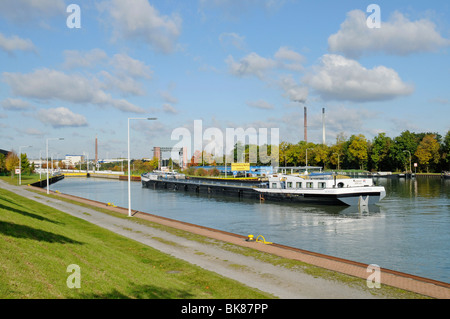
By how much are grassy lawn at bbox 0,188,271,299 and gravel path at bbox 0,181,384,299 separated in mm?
919

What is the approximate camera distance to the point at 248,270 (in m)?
16.8

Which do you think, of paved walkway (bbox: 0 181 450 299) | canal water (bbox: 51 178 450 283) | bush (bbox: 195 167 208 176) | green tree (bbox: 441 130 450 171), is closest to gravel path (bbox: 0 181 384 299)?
paved walkway (bbox: 0 181 450 299)

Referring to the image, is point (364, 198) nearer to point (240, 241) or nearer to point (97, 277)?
point (240, 241)

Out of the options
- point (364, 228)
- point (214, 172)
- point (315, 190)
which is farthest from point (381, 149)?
point (364, 228)

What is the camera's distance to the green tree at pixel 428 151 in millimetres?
136875

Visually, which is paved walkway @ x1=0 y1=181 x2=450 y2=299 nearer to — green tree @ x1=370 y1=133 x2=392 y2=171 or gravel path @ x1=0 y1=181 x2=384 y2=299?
gravel path @ x1=0 y1=181 x2=384 y2=299

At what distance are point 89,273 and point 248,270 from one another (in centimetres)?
718

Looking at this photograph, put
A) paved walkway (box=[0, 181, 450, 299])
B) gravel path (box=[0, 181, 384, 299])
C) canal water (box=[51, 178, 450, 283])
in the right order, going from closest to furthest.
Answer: gravel path (box=[0, 181, 384, 299]) → paved walkway (box=[0, 181, 450, 299]) → canal water (box=[51, 178, 450, 283])

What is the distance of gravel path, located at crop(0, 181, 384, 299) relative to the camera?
1371 cm

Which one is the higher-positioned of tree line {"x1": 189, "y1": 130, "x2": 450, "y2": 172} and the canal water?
tree line {"x1": 189, "y1": 130, "x2": 450, "y2": 172}

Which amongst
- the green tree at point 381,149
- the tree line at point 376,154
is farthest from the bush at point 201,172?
the green tree at point 381,149
